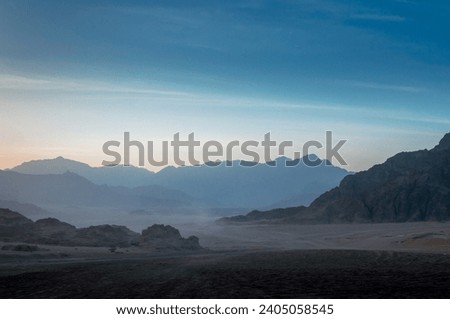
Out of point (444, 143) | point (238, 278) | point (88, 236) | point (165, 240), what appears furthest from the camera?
point (444, 143)

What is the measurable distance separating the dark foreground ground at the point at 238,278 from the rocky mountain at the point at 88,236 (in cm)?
1498

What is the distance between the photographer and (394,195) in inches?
4119

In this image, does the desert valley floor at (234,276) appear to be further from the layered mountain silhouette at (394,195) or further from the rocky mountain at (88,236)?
the layered mountain silhouette at (394,195)

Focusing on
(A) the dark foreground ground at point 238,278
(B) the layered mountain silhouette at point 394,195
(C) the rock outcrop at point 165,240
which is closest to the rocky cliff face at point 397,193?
(B) the layered mountain silhouette at point 394,195

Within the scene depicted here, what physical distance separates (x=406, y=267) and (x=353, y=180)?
86722 mm

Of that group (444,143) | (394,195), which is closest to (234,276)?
(394,195)

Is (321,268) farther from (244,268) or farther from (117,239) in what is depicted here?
(117,239)

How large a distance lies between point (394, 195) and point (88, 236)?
63108 millimetres

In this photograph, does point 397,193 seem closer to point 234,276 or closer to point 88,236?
point 88,236

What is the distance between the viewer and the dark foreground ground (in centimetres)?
2392

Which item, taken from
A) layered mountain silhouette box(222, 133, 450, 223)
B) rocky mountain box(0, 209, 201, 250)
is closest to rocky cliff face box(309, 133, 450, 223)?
layered mountain silhouette box(222, 133, 450, 223)

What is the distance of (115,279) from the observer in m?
28.8

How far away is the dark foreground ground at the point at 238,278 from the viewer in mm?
23923
